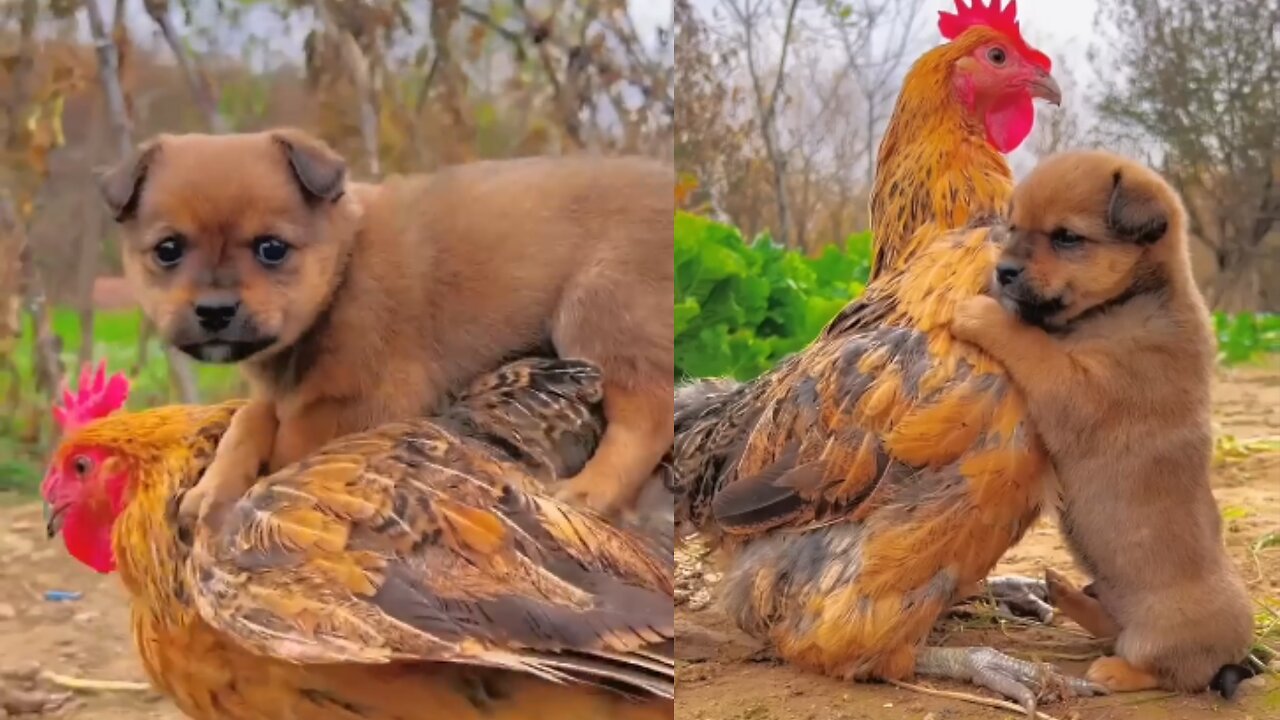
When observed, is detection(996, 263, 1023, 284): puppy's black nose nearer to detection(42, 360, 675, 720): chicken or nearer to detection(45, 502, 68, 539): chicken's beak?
detection(42, 360, 675, 720): chicken

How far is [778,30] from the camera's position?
149cm

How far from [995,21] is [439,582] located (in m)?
1.03

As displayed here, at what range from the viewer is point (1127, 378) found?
1.31m

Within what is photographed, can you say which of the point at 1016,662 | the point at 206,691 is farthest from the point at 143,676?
the point at 1016,662

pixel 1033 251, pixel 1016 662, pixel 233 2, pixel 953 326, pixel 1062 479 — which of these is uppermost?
pixel 233 2

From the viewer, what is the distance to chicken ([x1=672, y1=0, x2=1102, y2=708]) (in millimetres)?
1353

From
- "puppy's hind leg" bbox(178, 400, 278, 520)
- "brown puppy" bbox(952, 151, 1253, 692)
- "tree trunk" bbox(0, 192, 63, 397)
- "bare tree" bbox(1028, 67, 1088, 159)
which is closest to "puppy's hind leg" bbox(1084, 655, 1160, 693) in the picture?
"brown puppy" bbox(952, 151, 1253, 692)

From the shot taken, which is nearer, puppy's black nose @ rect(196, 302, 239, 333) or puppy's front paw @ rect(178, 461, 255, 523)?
puppy's black nose @ rect(196, 302, 239, 333)

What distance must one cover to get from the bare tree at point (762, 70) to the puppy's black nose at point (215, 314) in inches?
30.0

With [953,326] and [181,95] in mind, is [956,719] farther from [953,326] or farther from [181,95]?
[181,95]

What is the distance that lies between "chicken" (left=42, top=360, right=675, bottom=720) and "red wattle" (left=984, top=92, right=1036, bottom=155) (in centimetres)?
75

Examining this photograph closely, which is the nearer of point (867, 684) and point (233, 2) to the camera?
point (233, 2)

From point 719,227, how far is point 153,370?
2.49 ft

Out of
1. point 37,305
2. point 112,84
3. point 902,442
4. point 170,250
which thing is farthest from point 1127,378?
point 37,305
